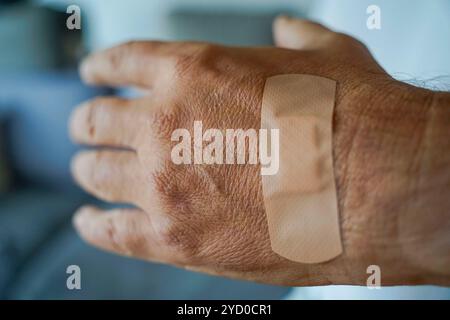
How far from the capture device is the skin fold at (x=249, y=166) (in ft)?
1.57

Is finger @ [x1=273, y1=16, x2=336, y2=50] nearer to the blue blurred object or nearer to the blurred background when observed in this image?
the blurred background

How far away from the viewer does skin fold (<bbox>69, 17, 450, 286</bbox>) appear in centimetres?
48

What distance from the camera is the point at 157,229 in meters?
0.62

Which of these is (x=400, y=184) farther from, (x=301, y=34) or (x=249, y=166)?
(x=301, y=34)

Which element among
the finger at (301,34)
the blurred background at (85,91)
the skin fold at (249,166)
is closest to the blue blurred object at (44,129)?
the blurred background at (85,91)

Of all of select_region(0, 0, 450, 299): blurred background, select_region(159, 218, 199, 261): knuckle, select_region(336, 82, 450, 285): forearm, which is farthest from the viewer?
select_region(0, 0, 450, 299): blurred background

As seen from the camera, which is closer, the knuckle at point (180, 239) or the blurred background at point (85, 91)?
the knuckle at point (180, 239)

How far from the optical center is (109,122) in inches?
27.0

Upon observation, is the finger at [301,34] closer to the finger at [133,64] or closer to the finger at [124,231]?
the finger at [133,64]

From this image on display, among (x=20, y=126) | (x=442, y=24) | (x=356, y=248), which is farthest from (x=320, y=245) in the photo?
(x=20, y=126)

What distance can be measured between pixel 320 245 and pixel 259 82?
0.19 meters

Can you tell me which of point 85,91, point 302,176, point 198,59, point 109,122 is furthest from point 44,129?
point 302,176

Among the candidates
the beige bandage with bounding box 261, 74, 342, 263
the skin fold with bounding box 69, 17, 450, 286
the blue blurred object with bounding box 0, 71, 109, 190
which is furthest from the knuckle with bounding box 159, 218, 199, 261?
the blue blurred object with bounding box 0, 71, 109, 190
